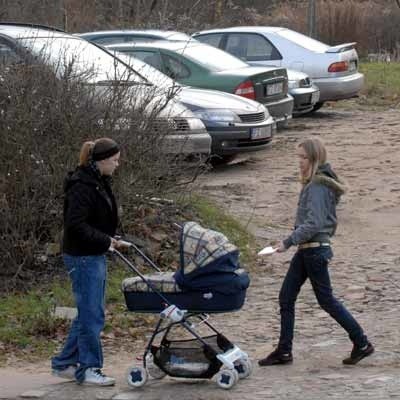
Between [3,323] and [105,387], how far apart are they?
1.60 m

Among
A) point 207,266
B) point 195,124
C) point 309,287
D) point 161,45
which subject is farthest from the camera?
point 161,45

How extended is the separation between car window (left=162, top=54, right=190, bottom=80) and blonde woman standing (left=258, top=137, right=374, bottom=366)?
8433 mm

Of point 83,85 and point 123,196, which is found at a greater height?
point 83,85

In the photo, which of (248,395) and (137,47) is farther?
(137,47)

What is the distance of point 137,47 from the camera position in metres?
15.9

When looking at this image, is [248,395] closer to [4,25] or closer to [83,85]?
[83,85]

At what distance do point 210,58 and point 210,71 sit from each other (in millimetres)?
452

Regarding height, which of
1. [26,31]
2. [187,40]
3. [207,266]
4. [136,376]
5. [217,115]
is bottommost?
[136,376]

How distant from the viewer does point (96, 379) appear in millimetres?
7086

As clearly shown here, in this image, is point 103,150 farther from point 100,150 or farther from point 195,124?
Answer: point 195,124

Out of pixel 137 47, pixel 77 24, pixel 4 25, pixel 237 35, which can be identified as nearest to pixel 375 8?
pixel 77 24

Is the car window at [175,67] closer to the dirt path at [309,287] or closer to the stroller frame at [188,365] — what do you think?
the dirt path at [309,287]

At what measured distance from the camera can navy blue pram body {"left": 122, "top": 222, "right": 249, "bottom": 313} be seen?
6.79 metres

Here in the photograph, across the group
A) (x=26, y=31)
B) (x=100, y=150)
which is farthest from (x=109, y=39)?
(x=100, y=150)
